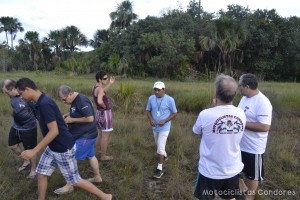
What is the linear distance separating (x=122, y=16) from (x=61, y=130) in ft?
111

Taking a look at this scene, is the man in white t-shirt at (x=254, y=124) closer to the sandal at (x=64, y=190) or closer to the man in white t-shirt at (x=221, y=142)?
the man in white t-shirt at (x=221, y=142)

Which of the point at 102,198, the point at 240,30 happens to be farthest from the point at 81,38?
the point at 102,198

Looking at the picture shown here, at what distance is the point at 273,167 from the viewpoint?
552 cm

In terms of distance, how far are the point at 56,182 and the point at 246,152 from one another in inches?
107

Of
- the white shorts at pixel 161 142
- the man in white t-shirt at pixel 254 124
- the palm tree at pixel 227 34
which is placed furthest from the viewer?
the palm tree at pixel 227 34

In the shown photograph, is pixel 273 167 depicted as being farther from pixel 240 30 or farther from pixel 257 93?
pixel 240 30

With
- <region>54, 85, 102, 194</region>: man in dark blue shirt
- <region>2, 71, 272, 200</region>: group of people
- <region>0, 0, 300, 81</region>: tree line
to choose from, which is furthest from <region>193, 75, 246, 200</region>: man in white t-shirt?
<region>0, 0, 300, 81</region>: tree line

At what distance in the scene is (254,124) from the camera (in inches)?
145

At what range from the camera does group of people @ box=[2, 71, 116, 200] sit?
3.41 meters

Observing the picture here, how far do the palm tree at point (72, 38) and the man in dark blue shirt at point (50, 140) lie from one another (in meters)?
42.7

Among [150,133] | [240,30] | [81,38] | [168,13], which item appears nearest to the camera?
[150,133]

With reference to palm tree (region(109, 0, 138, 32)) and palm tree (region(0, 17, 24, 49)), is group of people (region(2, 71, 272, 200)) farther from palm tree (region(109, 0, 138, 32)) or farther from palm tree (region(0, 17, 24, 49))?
palm tree (region(0, 17, 24, 49))

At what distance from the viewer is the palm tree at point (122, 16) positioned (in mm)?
35969

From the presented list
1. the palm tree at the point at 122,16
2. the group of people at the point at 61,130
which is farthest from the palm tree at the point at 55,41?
the group of people at the point at 61,130
